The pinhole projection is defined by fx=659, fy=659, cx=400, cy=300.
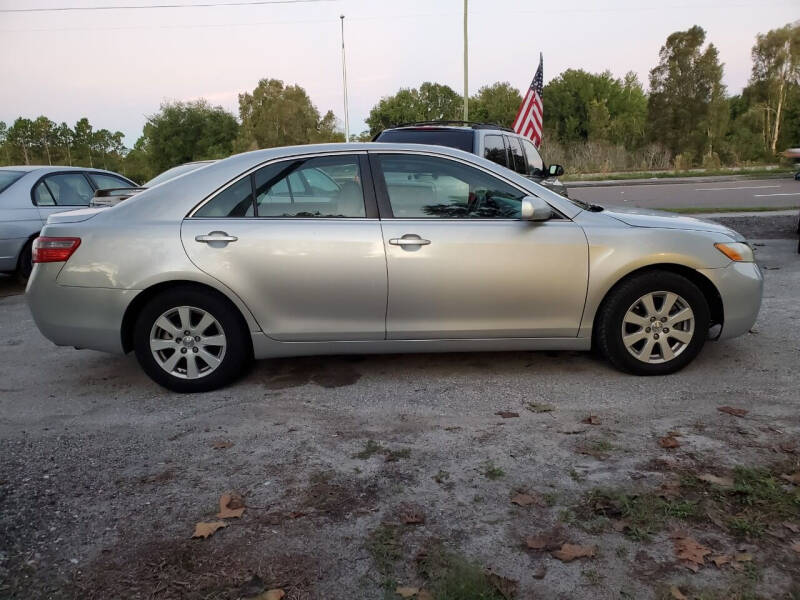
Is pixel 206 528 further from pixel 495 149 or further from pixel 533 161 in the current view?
pixel 533 161

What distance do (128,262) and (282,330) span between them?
1.10m

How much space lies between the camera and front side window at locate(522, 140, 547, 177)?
342 inches

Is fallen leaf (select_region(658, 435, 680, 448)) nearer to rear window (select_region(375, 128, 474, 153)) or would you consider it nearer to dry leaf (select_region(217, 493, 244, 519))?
dry leaf (select_region(217, 493, 244, 519))

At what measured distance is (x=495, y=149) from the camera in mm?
7844

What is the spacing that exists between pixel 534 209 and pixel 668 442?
169cm

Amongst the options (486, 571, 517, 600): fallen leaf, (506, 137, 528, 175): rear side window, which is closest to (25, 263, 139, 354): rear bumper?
(486, 571, 517, 600): fallen leaf

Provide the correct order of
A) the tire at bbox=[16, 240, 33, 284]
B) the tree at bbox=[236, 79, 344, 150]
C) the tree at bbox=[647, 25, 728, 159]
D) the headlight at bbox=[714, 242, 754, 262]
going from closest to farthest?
the headlight at bbox=[714, 242, 754, 262] → the tire at bbox=[16, 240, 33, 284] → the tree at bbox=[647, 25, 728, 159] → the tree at bbox=[236, 79, 344, 150]

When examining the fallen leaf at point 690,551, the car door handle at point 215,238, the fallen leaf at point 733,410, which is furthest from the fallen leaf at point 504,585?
the car door handle at point 215,238

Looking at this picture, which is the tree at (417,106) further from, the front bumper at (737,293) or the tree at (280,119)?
the front bumper at (737,293)

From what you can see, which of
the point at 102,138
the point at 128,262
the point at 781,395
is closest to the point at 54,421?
the point at 128,262

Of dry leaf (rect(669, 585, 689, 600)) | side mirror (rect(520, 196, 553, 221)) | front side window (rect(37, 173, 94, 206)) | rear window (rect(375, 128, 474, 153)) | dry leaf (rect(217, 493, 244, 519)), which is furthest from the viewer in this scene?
front side window (rect(37, 173, 94, 206))

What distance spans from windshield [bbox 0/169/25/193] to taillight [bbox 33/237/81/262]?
15.9ft

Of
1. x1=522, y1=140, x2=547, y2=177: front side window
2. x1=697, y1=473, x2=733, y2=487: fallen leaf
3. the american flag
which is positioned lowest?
x1=697, y1=473, x2=733, y2=487: fallen leaf

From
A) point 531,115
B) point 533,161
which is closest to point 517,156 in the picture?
point 533,161
